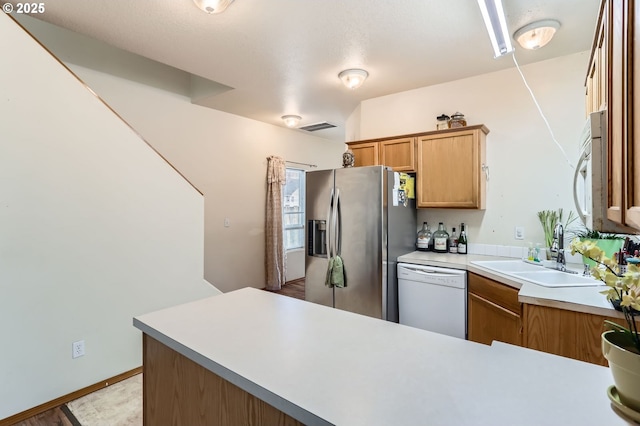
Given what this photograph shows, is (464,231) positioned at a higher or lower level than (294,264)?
higher

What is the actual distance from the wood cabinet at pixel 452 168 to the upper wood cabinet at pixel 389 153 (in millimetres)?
92

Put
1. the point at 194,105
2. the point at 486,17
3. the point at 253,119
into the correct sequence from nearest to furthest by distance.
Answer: the point at 486,17, the point at 194,105, the point at 253,119

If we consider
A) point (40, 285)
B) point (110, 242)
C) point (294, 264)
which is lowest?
point (294, 264)

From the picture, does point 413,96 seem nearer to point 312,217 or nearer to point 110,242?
point 312,217

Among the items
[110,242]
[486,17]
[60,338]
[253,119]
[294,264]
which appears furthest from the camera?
[294,264]

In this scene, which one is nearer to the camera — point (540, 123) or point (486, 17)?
point (486, 17)

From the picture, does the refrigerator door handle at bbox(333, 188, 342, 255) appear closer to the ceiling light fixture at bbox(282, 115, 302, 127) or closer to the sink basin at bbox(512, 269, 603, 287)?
the sink basin at bbox(512, 269, 603, 287)

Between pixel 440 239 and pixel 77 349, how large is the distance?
10.3 ft

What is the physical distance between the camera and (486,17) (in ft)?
6.35

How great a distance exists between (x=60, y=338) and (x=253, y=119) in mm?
3615

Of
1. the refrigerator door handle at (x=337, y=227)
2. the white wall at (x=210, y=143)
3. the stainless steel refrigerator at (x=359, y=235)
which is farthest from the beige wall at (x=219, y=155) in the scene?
the refrigerator door handle at (x=337, y=227)

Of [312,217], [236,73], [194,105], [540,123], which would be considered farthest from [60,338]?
[540,123]

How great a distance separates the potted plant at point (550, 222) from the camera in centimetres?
255

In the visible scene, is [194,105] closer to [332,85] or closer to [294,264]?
[332,85]
